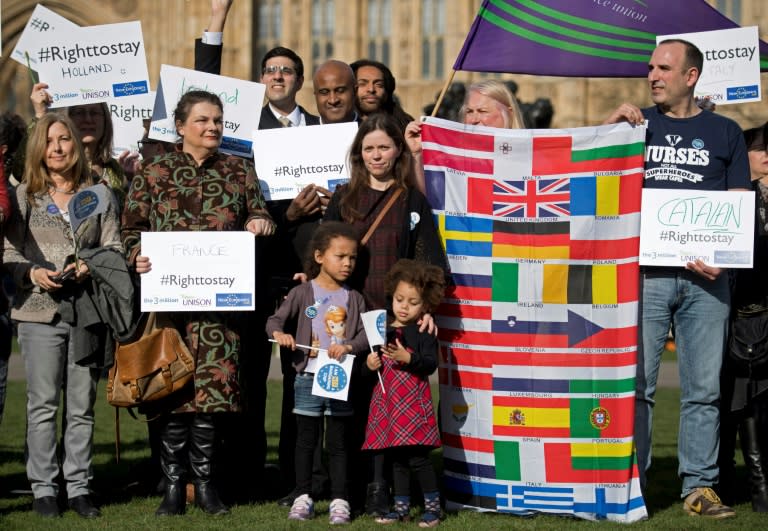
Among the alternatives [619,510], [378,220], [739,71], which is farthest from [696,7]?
[619,510]

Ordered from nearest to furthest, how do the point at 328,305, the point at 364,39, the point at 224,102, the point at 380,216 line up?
the point at 328,305 → the point at 380,216 → the point at 224,102 → the point at 364,39

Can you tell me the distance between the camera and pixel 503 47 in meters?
7.23

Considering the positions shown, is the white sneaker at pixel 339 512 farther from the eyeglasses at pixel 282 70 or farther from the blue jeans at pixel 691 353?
the eyeglasses at pixel 282 70

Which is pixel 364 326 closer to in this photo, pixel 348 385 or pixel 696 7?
pixel 348 385

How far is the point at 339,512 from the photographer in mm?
6336

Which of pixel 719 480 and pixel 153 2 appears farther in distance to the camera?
pixel 153 2

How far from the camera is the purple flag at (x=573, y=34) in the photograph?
7184 millimetres

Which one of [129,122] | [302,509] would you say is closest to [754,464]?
[302,509]

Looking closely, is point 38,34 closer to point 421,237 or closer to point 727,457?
point 421,237

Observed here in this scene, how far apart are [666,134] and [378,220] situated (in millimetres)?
1466

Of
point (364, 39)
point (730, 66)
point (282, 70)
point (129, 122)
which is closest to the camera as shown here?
point (282, 70)

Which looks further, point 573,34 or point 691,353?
point 573,34

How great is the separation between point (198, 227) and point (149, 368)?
0.71 metres

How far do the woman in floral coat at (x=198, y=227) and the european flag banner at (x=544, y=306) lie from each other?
988mm
